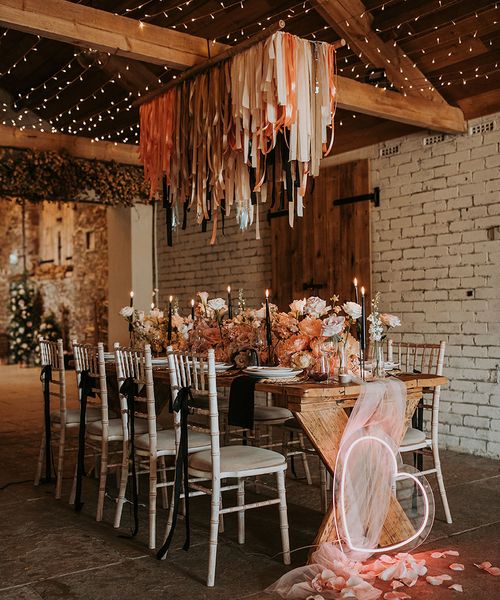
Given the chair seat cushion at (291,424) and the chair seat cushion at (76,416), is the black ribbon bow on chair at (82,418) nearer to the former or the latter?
the chair seat cushion at (76,416)

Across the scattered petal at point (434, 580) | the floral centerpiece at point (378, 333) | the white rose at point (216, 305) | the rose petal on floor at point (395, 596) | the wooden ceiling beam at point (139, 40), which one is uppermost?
the wooden ceiling beam at point (139, 40)

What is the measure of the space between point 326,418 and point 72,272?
390 inches

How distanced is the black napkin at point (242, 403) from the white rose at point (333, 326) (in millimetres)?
406

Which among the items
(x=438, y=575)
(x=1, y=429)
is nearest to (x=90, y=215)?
(x=1, y=429)

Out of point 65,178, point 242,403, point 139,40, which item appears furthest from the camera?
point 65,178

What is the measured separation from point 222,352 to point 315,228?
2602mm

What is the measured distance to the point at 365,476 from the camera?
10.4 ft

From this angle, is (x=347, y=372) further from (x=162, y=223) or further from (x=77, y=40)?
(x=162, y=223)

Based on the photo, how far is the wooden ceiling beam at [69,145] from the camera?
6336 mm

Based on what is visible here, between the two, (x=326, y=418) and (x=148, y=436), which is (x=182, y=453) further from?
(x=326, y=418)

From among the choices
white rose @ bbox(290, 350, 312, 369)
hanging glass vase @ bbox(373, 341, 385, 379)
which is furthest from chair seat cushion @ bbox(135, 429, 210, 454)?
hanging glass vase @ bbox(373, 341, 385, 379)

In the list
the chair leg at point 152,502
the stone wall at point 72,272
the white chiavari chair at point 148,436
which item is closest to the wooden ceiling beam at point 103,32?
the white chiavari chair at point 148,436

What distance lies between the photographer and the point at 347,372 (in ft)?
11.3

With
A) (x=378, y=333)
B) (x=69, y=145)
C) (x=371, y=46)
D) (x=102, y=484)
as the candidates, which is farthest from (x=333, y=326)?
(x=69, y=145)
